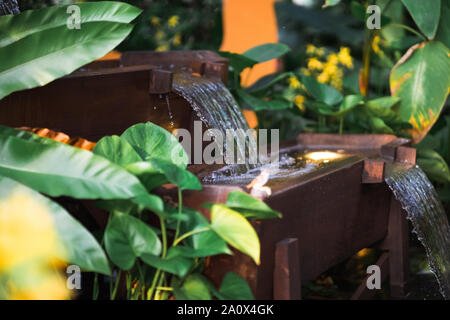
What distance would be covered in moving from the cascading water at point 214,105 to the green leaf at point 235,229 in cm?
92

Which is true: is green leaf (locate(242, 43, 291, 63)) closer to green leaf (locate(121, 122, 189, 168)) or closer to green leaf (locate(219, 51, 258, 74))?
green leaf (locate(219, 51, 258, 74))

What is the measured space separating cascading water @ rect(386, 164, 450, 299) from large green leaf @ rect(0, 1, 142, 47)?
4.33ft

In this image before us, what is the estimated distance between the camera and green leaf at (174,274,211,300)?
1959 mm

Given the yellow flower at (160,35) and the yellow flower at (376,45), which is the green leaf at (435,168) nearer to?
the yellow flower at (376,45)

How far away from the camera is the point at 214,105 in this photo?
9.79 ft

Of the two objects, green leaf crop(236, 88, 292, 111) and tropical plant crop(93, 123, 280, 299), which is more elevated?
green leaf crop(236, 88, 292, 111)

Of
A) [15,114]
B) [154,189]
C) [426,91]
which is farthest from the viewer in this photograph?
[426,91]

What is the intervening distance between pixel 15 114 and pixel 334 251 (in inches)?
51.6

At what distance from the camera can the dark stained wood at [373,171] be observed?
2824 millimetres

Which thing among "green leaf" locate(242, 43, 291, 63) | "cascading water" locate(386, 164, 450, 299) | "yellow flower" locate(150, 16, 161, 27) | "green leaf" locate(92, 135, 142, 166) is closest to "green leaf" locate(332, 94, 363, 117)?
"green leaf" locate(242, 43, 291, 63)

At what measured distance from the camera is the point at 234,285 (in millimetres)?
1986

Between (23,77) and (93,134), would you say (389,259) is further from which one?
(23,77)

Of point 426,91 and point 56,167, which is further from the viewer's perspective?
point 426,91

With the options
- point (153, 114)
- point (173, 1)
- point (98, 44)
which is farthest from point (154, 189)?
point (173, 1)
